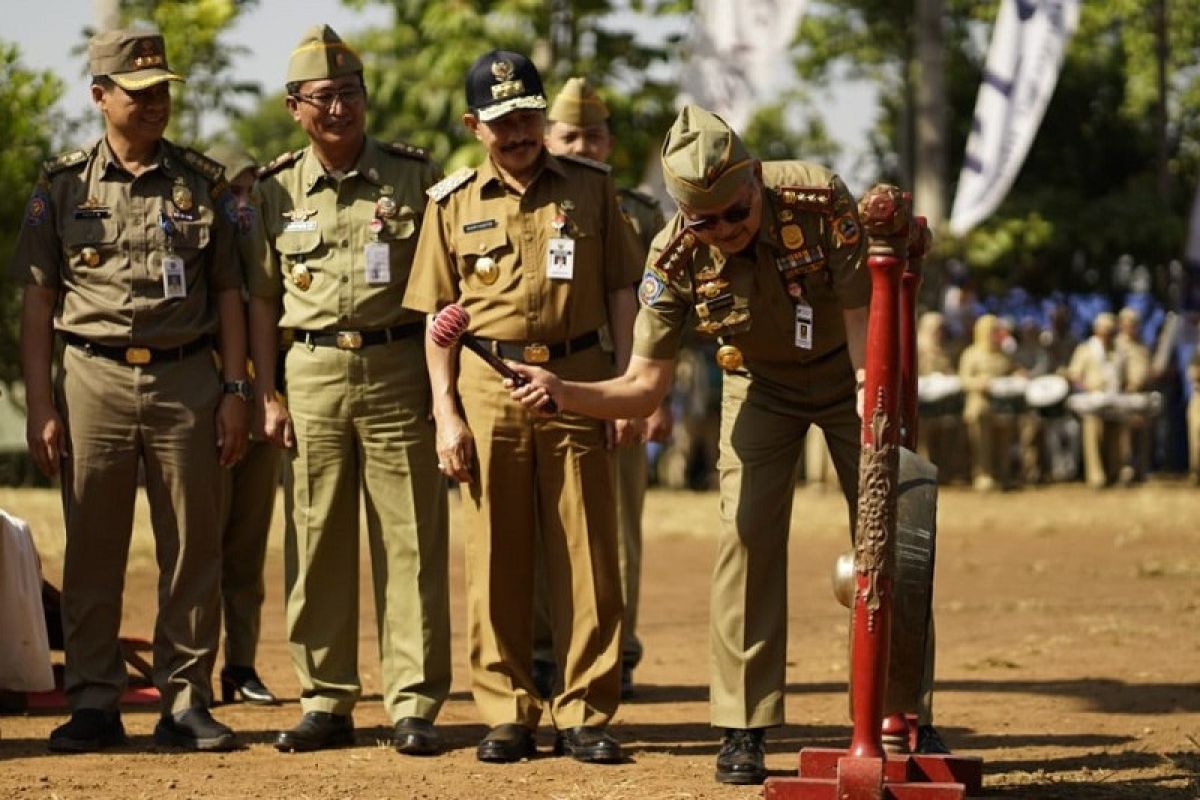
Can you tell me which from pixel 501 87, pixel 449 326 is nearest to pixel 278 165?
pixel 501 87

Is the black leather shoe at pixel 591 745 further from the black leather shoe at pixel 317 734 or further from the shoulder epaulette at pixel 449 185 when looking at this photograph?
the shoulder epaulette at pixel 449 185

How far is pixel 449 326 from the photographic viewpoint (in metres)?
7.08

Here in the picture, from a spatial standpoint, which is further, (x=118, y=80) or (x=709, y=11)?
(x=709, y=11)

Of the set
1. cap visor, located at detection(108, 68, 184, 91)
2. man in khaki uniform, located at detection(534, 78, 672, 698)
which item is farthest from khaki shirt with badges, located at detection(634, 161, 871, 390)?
man in khaki uniform, located at detection(534, 78, 672, 698)

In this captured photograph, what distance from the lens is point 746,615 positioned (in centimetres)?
739

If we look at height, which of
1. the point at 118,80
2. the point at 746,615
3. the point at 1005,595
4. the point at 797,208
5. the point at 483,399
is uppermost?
the point at 118,80

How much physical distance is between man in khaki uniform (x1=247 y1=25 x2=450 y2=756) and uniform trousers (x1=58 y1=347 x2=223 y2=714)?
0.28 m

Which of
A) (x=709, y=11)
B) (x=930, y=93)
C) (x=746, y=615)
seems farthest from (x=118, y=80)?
(x=930, y=93)

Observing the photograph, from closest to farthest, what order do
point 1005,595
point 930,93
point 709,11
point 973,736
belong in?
point 973,736 → point 1005,595 → point 709,11 → point 930,93

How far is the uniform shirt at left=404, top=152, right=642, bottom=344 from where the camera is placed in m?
7.93

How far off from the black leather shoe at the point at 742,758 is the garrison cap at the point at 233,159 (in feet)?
13.3

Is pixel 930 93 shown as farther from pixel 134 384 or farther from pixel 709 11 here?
pixel 134 384

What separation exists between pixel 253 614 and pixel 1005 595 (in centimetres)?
574

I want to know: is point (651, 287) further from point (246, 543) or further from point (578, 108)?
point (246, 543)
